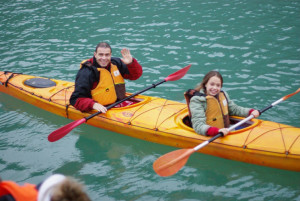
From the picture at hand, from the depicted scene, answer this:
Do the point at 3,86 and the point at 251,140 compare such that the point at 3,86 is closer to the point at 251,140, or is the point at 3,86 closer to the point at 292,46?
the point at 251,140

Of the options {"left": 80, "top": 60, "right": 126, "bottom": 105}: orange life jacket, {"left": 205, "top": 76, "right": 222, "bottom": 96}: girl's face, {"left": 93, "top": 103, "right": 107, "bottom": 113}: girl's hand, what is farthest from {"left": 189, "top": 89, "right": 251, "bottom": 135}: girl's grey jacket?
{"left": 80, "top": 60, "right": 126, "bottom": 105}: orange life jacket

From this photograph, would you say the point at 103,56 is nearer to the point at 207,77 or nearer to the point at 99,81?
the point at 99,81

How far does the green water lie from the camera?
4199mm

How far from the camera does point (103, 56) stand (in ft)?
17.0

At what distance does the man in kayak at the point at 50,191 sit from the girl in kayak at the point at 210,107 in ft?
9.48

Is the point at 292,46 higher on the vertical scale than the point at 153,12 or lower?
lower

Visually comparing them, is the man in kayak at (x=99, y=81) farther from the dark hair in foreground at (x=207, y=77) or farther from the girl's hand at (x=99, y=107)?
the dark hair in foreground at (x=207, y=77)

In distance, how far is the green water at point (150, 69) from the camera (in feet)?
13.8

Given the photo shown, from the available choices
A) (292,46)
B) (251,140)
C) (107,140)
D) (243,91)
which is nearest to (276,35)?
(292,46)

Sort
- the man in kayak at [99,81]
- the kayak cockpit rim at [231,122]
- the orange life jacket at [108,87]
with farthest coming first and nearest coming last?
the orange life jacket at [108,87] → the man in kayak at [99,81] → the kayak cockpit rim at [231,122]

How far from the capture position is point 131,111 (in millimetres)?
5215

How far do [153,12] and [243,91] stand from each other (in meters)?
5.34

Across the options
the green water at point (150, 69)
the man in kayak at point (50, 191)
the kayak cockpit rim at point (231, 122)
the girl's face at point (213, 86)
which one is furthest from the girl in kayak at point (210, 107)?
the man in kayak at point (50, 191)

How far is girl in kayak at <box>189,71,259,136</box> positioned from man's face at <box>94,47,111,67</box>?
156 cm
